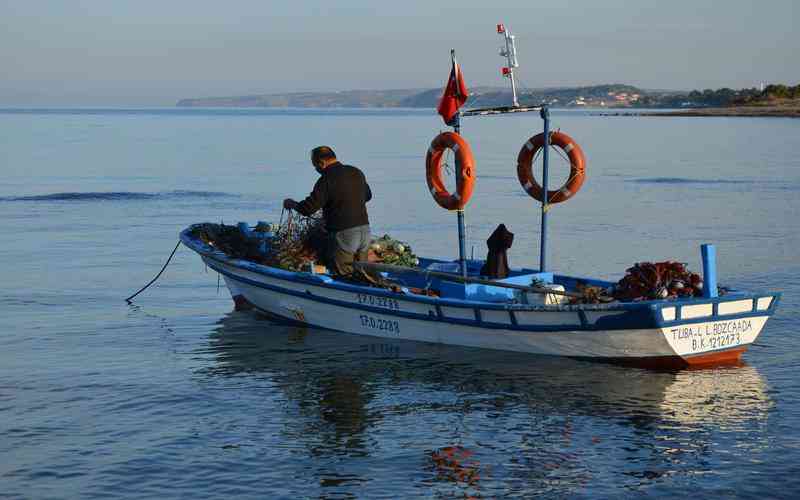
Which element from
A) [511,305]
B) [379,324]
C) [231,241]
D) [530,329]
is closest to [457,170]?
[511,305]

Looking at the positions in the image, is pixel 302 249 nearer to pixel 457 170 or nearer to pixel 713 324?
pixel 457 170

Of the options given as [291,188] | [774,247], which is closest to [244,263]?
[774,247]

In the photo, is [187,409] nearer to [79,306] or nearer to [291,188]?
[79,306]

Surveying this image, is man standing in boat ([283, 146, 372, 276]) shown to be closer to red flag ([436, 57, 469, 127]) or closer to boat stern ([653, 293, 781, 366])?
red flag ([436, 57, 469, 127])

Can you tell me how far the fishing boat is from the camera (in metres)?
13.7

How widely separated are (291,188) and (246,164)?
16.9 meters

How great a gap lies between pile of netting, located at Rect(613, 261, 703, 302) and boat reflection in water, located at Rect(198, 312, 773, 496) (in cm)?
104

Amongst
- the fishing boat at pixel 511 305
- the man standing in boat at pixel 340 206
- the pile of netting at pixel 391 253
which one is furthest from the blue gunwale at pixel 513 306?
the pile of netting at pixel 391 253

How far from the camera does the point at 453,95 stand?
52.3 ft

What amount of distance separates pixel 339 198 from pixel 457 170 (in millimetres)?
1753

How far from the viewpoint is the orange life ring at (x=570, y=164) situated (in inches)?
653

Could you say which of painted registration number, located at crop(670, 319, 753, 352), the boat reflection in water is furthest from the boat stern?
the boat reflection in water

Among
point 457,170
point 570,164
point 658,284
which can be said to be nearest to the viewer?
point 658,284

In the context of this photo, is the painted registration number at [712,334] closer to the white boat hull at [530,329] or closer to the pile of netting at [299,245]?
the white boat hull at [530,329]
